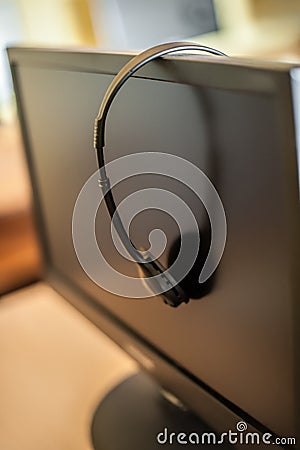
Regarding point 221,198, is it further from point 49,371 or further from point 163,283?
point 49,371

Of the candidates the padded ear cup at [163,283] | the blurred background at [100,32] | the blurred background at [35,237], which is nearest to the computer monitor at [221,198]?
the padded ear cup at [163,283]

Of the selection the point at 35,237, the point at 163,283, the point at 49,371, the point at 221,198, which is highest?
the point at 221,198

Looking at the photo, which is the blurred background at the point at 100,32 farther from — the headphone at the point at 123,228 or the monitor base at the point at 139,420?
the headphone at the point at 123,228

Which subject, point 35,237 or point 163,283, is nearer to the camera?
point 163,283

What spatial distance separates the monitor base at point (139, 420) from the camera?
0.82 meters

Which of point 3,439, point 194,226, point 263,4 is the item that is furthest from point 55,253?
point 263,4

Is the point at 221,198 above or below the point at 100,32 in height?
above

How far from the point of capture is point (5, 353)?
1.07 meters

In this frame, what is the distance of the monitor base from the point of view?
82cm

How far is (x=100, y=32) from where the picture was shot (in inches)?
83.5

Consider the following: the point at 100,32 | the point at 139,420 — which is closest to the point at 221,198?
the point at 139,420

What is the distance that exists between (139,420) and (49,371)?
0.67 feet

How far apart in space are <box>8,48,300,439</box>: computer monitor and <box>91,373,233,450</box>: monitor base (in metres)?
0.07

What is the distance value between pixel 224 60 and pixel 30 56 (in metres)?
0.43
